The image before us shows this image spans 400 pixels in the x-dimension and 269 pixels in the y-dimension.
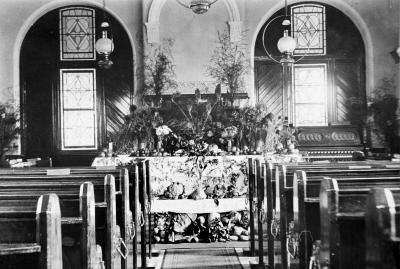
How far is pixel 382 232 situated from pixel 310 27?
9884mm

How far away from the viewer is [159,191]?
5.95 m

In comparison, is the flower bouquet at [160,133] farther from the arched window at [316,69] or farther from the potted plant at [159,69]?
the arched window at [316,69]

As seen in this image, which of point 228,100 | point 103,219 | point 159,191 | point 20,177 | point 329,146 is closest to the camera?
point 103,219

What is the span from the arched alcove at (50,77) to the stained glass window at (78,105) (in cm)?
12

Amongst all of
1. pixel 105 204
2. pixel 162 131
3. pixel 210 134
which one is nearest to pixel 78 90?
pixel 162 131

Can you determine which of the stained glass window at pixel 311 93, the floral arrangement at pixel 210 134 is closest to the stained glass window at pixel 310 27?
the stained glass window at pixel 311 93

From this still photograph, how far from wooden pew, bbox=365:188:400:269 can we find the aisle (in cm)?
353

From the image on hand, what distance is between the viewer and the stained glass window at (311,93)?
10.8 meters

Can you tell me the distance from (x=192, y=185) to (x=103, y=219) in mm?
3022

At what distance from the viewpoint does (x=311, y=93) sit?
10789 millimetres

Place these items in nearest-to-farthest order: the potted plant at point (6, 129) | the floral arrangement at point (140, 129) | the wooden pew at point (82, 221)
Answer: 1. the wooden pew at point (82, 221)
2. the floral arrangement at point (140, 129)
3. the potted plant at point (6, 129)

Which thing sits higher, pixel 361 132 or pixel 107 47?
pixel 107 47

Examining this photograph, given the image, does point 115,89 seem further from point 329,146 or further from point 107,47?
point 329,146

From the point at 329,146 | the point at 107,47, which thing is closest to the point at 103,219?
the point at 107,47
